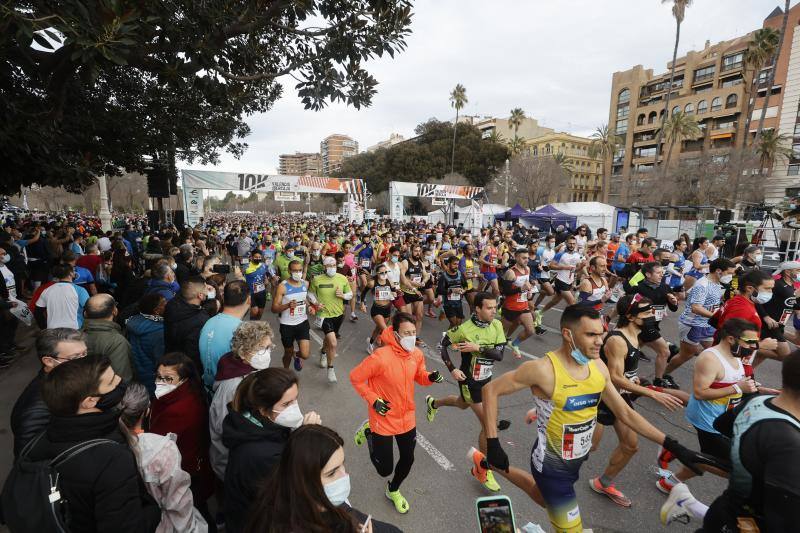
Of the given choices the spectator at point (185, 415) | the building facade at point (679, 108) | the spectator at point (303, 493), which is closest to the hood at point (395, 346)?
the spectator at point (185, 415)

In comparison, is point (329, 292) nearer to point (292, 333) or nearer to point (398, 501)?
point (292, 333)

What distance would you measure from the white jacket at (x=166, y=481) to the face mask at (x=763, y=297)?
7.06 metres

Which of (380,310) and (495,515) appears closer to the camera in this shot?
(495,515)

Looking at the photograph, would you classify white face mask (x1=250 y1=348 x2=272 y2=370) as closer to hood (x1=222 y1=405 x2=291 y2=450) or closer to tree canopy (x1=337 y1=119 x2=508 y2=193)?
hood (x1=222 y1=405 x2=291 y2=450)

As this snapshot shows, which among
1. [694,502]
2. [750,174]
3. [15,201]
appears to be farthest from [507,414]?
[15,201]

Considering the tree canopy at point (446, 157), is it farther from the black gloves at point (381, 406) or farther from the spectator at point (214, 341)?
the black gloves at point (381, 406)

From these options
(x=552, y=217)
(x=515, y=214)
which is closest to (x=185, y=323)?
(x=552, y=217)

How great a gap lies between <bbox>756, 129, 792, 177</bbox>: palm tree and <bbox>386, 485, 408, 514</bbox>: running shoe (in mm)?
46741

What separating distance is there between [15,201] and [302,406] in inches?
4024

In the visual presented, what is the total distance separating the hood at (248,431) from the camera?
1954 millimetres

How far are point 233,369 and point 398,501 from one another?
1.87 m

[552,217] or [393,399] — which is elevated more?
[552,217]

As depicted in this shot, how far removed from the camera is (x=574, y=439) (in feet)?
8.63

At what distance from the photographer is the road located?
3.25m
